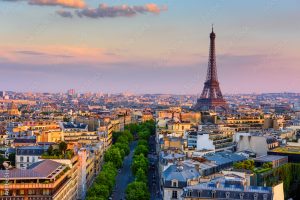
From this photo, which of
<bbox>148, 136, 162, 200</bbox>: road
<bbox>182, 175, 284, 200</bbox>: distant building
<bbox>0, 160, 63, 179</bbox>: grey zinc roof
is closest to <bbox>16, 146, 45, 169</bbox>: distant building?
<bbox>148, 136, 162, 200</bbox>: road

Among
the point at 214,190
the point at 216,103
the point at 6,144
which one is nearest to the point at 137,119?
the point at 216,103

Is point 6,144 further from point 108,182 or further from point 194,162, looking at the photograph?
point 194,162

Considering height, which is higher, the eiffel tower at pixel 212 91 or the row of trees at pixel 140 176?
the eiffel tower at pixel 212 91

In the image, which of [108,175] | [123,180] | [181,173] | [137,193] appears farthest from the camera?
[123,180]

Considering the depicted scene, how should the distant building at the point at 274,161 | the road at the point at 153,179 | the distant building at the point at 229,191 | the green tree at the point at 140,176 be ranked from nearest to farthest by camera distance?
the distant building at the point at 229,191
the distant building at the point at 274,161
the green tree at the point at 140,176
the road at the point at 153,179

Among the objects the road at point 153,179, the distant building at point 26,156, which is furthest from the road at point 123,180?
the distant building at point 26,156

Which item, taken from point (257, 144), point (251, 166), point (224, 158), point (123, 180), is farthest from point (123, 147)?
point (251, 166)

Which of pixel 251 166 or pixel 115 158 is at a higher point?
pixel 251 166

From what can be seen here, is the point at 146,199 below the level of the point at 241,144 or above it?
below

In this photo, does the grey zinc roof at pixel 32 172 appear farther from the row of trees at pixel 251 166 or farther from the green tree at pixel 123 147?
the green tree at pixel 123 147

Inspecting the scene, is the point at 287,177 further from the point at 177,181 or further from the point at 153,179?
the point at 153,179

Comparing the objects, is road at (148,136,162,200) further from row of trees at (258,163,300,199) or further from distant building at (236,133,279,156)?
row of trees at (258,163,300,199)
